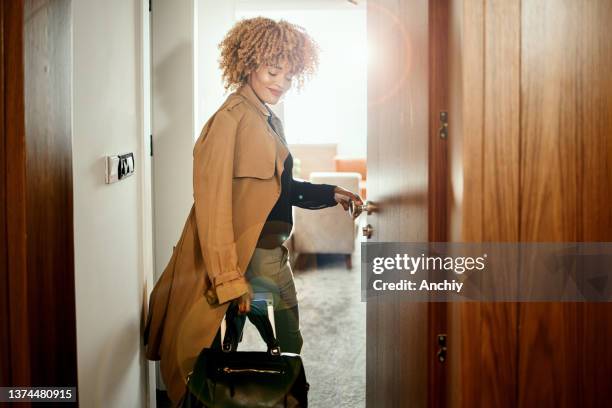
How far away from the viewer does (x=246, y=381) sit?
1.71m

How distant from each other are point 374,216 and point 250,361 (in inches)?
24.3

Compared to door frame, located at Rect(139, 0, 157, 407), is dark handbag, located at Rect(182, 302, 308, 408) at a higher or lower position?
lower

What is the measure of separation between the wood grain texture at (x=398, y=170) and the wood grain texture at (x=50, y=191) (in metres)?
0.75

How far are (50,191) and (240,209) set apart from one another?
2.82ft

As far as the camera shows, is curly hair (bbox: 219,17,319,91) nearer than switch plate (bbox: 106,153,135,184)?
No

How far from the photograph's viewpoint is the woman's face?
2.26m

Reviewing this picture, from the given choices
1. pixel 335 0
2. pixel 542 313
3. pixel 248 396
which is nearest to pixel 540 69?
pixel 542 313

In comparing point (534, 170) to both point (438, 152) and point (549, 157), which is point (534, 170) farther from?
point (438, 152)

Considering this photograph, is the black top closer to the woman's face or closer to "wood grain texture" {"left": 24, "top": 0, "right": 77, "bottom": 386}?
the woman's face

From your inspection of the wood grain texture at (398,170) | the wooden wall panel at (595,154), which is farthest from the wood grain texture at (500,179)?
the wood grain texture at (398,170)

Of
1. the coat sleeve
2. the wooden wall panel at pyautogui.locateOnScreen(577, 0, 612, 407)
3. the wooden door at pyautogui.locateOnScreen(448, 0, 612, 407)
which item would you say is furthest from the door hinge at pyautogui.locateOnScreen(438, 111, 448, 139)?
the coat sleeve

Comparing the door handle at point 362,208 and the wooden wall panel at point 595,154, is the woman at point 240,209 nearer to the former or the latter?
the door handle at point 362,208

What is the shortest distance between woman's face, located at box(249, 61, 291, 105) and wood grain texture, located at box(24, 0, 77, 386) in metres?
0.93

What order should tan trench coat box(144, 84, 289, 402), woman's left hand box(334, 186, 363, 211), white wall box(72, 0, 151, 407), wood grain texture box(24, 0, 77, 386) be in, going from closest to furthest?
1. wood grain texture box(24, 0, 77, 386)
2. white wall box(72, 0, 151, 407)
3. tan trench coat box(144, 84, 289, 402)
4. woman's left hand box(334, 186, 363, 211)
